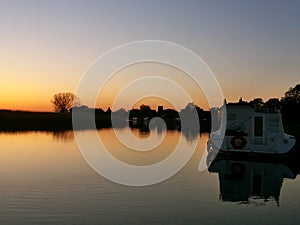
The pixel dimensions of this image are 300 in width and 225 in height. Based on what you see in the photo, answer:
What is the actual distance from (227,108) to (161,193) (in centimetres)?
1829

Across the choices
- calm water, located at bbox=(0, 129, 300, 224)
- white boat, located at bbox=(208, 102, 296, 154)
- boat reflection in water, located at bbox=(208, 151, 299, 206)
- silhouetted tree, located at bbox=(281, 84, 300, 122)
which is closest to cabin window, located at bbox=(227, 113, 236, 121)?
white boat, located at bbox=(208, 102, 296, 154)

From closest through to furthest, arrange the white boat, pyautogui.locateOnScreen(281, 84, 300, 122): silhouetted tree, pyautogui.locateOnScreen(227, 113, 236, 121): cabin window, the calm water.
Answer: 1. the calm water
2. the white boat
3. pyautogui.locateOnScreen(227, 113, 236, 121): cabin window
4. pyautogui.locateOnScreen(281, 84, 300, 122): silhouetted tree

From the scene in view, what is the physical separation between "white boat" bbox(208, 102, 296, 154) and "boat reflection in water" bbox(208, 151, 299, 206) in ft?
3.13

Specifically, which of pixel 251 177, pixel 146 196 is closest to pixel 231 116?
pixel 251 177

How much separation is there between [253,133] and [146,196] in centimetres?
1818

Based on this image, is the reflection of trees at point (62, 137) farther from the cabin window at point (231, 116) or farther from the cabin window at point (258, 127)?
the cabin window at point (258, 127)

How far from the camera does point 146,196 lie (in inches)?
776

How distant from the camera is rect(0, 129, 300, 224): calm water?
51.6 ft

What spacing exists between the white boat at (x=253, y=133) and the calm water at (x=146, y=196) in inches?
157

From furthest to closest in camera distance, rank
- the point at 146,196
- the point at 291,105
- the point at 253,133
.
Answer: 1. the point at 291,105
2. the point at 253,133
3. the point at 146,196

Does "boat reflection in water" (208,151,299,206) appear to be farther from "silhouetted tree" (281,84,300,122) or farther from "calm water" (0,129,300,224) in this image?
"silhouetted tree" (281,84,300,122)

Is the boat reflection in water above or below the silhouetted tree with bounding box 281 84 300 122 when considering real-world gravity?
below

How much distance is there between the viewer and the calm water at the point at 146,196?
1573 centimetres

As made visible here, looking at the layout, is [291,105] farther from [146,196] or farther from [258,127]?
[146,196]
